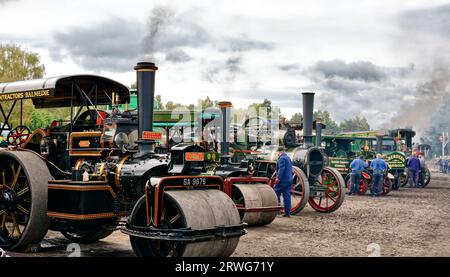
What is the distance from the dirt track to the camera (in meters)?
6.38

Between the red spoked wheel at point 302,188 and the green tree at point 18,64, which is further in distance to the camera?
the green tree at point 18,64

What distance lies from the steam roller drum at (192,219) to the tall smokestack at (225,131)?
13.2ft

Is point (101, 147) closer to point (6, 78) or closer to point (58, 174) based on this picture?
point (58, 174)

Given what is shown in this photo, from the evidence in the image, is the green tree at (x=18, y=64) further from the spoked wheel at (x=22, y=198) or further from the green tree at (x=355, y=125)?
the green tree at (x=355, y=125)

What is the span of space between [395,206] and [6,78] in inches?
942

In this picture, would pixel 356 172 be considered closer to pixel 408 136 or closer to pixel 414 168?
pixel 414 168

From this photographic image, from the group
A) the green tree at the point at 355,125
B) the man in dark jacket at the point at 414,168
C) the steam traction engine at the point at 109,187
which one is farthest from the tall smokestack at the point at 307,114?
the green tree at the point at 355,125

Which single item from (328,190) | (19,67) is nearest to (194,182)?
(328,190)

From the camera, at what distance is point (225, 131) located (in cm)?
962

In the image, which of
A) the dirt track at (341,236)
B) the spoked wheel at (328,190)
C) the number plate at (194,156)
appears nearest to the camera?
the number plate at (194,156)

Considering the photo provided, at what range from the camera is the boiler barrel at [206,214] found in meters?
4.53

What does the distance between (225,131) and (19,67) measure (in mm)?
24589
